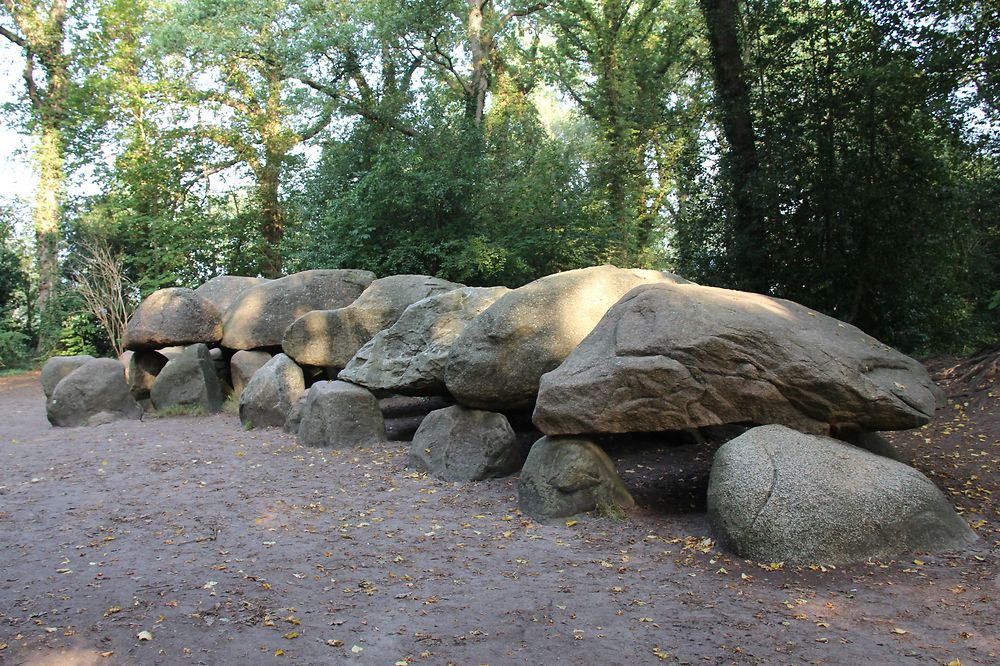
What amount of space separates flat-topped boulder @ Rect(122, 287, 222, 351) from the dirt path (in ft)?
15.1

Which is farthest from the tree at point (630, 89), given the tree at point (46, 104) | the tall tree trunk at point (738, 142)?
the tree at point (46, 104)

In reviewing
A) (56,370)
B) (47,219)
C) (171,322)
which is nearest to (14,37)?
(47,219)

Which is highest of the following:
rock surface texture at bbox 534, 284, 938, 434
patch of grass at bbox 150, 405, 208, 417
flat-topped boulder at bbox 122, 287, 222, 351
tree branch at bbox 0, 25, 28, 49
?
tree branch at bbox 0, 25, 28, 49

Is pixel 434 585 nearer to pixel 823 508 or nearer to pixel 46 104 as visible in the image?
pixel 823 508

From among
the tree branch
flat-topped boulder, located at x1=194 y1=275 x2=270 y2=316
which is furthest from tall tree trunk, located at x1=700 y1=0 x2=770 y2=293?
the tree branch

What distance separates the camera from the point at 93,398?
10719 mm

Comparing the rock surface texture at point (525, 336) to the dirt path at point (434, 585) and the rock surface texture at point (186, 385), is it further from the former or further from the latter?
the rock surface texture at point (186, 385)

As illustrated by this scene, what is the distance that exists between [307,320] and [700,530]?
6666 mm

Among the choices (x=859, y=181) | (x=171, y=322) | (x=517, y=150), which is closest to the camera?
(x=859, y=181)

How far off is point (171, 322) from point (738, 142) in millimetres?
8884

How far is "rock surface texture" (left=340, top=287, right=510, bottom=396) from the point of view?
821 cm

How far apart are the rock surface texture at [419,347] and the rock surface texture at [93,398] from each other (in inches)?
163

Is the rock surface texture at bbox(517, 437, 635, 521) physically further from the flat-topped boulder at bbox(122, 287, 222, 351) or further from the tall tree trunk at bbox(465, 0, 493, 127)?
the tall tree trunk at bbox(465, 0, 493, 127)

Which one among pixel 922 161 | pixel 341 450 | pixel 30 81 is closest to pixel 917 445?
pixel 922 161
